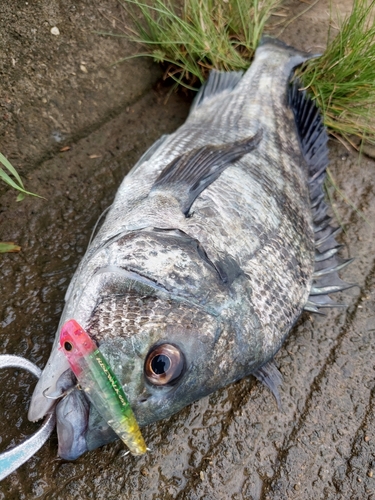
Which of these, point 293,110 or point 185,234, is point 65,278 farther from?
point 293,110

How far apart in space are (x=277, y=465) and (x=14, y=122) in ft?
8.27

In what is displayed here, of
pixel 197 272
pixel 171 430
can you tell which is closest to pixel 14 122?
pixel 197 272

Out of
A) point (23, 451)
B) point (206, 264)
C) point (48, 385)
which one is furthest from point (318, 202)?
point (23, 451)

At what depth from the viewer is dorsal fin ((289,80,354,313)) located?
7.78 feet

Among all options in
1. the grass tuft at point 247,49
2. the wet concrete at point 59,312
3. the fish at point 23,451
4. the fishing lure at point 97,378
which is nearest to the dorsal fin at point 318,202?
the grass tuft at point 247,49

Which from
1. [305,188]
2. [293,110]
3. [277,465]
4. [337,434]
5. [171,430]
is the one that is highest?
[293,110]

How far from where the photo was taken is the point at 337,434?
7.48 feet

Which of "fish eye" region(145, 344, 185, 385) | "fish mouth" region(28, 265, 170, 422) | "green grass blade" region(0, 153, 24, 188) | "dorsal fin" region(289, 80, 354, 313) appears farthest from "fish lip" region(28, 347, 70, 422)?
"dorsal fin" region(289, 80, 354, 313)

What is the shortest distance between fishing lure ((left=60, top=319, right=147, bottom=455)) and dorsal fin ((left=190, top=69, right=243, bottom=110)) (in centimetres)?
228

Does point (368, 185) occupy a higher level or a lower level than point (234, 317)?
lower

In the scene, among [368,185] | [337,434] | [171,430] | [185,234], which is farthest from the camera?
[368,185]

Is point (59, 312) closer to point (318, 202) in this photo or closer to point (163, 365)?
A: point (163, 365)

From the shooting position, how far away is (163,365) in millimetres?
1574

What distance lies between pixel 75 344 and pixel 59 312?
860 millimetres
